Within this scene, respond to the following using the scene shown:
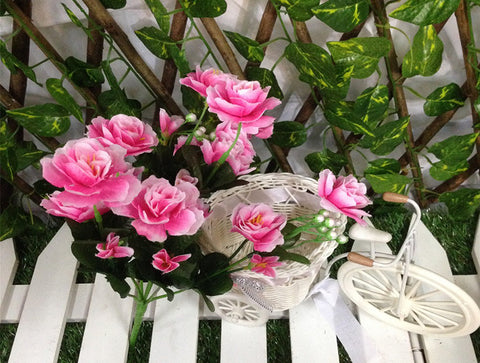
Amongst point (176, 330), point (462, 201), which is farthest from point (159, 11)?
point (462, 201)

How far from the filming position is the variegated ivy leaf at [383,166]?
36.4 inches

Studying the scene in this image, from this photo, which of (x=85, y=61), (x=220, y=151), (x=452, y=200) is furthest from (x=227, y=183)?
(x=452, y=200)

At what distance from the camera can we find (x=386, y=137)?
0.86 metres

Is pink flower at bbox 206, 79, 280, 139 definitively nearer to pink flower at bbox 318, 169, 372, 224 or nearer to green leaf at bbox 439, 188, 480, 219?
pink flower at bbox 318, 169, 372, 224

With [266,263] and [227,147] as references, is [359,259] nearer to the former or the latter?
[266,263]

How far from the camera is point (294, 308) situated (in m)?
0.86

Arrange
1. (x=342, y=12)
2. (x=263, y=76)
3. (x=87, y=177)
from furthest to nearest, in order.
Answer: (x=263, y=76)
(x=342, y=12)
(x=87, y=177)

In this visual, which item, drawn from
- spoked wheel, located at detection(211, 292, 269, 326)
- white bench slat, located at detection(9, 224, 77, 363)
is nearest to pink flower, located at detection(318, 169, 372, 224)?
spoked wheel, located at detection(211, 292, 269, 326)

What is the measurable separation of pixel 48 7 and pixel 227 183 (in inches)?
16.9

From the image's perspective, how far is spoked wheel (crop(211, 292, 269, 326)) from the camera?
0.79 m

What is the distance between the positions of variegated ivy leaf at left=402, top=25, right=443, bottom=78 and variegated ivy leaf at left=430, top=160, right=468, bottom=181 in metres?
0.21

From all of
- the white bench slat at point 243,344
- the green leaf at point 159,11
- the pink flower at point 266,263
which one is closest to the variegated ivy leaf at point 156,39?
the green leaf at point 159,11

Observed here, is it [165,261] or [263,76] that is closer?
[165,261]

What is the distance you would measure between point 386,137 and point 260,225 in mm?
370
